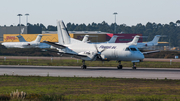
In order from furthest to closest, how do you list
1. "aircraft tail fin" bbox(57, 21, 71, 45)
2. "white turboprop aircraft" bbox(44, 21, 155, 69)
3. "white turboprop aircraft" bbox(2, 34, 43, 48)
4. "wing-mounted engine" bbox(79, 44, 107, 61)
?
1. "white turboprop aircraft" bbox(2, 34, 43, 48)
2. "aircraft tail fin" bbox(57, 21, 71, 45)
3. "wing-mounted engine" bbox(79, 44, 107, 61)
4. "white turboprop aircraft" bbox(44, 21, 155, 69)

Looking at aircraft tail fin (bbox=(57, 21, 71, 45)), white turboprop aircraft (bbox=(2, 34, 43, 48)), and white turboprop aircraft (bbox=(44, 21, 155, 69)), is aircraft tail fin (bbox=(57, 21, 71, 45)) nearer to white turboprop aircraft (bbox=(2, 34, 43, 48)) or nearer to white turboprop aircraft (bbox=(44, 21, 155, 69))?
white turboprop aircraft (bbox=(44, 21, 155, 69))

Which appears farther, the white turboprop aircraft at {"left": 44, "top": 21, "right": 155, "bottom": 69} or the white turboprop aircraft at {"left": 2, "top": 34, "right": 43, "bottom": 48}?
the white turboprop aircraft at {"left": 2, "top": 34, "right": 43, "bottom": 48}

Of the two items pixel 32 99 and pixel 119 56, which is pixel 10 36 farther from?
pixel 32 99

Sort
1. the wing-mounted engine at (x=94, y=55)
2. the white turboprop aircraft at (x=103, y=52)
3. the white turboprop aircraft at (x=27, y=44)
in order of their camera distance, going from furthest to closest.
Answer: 1. the white turboprop aircraft at (x=27, y=44)
2. the wing-mounted engine at (x=94, y=55)
3. the white turboprop aircraft at (x=103, y=52)

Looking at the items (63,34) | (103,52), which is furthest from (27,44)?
(103,52)

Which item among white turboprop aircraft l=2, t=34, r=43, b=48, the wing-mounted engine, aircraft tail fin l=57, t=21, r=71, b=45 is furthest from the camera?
white turboprop aircraft l=2, t=34, r=43, b=48

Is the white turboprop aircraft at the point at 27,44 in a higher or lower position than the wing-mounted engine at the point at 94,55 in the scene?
higher

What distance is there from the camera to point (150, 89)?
2112 cm

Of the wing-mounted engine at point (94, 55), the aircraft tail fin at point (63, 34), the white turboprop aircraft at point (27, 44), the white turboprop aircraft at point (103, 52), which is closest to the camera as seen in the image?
the white turboprop aircraft at point (103, 52)

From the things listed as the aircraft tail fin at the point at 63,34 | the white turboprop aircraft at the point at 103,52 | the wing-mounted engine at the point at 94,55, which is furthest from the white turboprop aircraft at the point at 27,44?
the wing-mounted engine at the point at 94,55

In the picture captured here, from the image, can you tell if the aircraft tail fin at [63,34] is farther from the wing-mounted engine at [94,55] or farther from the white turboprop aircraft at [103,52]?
the wing-mounted engine at [94,55]

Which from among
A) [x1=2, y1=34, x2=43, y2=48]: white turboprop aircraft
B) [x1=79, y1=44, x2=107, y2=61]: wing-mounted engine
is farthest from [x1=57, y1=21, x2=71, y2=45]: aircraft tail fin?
[x1=2, y1=34, x2=43, y2=48]: white turboprop aircraft

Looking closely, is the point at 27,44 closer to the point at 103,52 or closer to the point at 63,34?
the point at 63,34

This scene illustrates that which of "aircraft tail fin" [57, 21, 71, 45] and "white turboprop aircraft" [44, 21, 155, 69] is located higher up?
"aircraft tail fin" [57, 21, 71, 45]
